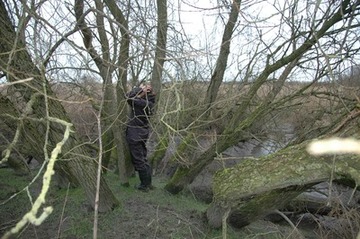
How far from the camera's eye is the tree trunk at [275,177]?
11.0 ft

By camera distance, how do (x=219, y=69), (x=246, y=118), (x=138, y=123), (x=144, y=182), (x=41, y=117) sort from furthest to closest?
(x=219, y=69) < (x=144, y=182) < (x=246, y=118) < (x=138, y=123) < (x=41, y=117)

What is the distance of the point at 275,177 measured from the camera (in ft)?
12.3

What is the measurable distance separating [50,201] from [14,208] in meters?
0.54

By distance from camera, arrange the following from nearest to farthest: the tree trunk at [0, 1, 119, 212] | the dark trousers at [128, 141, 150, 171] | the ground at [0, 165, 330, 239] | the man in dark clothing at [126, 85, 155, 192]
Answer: the tree trunk at [0, 1, 119, 212], the ground at [0, 165, 330, 239], the man in dark clothing at [126, 85, 155, 192], the dark trousers at [128, 141, 150, 171]

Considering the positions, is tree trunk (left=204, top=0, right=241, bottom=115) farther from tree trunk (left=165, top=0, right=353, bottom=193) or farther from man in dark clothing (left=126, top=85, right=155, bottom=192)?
man in dark clothing (left=126, top=85, right=155, bottom=192)

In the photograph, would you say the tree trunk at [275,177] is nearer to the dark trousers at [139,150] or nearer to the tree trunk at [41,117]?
the tree trunk at [41,117]

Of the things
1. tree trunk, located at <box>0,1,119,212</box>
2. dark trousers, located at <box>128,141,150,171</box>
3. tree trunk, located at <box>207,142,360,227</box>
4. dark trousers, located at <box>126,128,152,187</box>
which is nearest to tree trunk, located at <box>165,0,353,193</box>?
dark trousers, located at <box>126,128,152,187</box>

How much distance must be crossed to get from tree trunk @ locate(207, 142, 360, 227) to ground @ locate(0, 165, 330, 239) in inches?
16.2

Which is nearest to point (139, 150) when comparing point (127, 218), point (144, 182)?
point (144, 182)

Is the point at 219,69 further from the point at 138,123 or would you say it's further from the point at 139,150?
the point at 139,150

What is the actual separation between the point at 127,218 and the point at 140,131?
1459 millimetres

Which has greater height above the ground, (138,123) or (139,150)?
(138,123)

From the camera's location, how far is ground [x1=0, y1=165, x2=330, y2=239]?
17.1 ft

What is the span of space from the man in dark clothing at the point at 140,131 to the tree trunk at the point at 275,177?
5.84 feet
